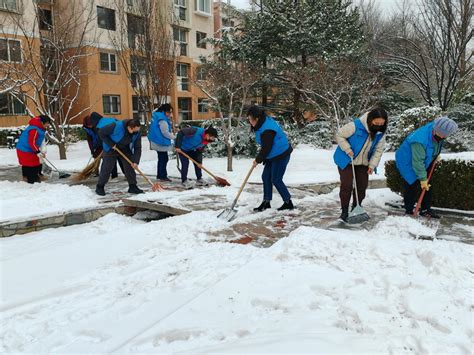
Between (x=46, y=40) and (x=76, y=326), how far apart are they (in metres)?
12.1

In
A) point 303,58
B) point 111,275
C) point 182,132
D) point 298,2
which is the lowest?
point 111,275

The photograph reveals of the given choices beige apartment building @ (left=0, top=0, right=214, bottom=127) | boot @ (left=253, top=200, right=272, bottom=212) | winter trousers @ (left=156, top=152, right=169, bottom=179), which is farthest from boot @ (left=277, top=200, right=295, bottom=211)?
beige apartment building @ (left=0, top=0, right=214, bottom=127)

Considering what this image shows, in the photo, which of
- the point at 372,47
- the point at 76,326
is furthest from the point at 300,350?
the point at 372,47

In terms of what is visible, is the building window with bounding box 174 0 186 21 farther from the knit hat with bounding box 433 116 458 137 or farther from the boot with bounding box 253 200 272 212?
the knit hat with bounding box 433 116 458 137

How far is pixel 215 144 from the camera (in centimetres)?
1336

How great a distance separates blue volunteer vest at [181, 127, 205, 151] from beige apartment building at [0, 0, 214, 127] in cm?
656

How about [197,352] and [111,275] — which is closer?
[197,352]

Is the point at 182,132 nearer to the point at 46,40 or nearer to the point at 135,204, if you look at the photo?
the point at 135,204

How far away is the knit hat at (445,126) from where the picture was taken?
15.0ft

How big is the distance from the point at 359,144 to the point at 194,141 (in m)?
4.00

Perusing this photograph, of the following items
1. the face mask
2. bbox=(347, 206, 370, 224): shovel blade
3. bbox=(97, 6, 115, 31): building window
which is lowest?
bbox=(347, 206, 370, 224): shovel blade

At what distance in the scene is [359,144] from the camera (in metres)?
4.84

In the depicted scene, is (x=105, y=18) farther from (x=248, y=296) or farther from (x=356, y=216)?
(x=248, y=296)

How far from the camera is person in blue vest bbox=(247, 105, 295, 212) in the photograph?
543 centimetres
